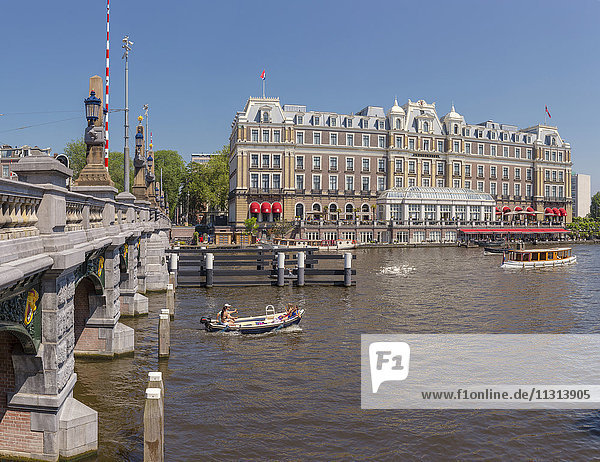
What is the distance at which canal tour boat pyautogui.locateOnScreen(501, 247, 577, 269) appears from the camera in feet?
179

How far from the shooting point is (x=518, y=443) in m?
13.7

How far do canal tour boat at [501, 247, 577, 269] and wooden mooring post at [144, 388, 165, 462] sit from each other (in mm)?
50490

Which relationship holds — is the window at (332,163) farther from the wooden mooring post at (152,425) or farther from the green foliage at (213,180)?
the wooden mooring post at (152,425)

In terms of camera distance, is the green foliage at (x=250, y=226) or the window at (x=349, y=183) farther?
the window at (x=349, y=183)

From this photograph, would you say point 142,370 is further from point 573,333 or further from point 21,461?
point 573,333

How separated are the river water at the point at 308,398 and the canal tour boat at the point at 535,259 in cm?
2333

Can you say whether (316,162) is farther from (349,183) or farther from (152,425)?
(152,425)

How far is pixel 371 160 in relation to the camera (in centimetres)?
10162

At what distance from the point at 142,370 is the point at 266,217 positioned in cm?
7620

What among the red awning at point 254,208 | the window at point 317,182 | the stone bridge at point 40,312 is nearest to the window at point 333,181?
Answer: the window at point 317,182

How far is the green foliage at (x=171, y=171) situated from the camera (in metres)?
115

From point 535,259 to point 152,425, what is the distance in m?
55.1

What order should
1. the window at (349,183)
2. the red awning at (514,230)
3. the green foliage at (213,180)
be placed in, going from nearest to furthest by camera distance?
the red awning at (514,230) < the window at (349,183) < the green foliage at (213,180)

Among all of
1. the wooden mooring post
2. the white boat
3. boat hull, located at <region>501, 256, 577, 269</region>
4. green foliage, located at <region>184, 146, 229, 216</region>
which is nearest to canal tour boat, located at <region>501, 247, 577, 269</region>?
boat hull, located at <region>501, 256, 577, 269</region>
